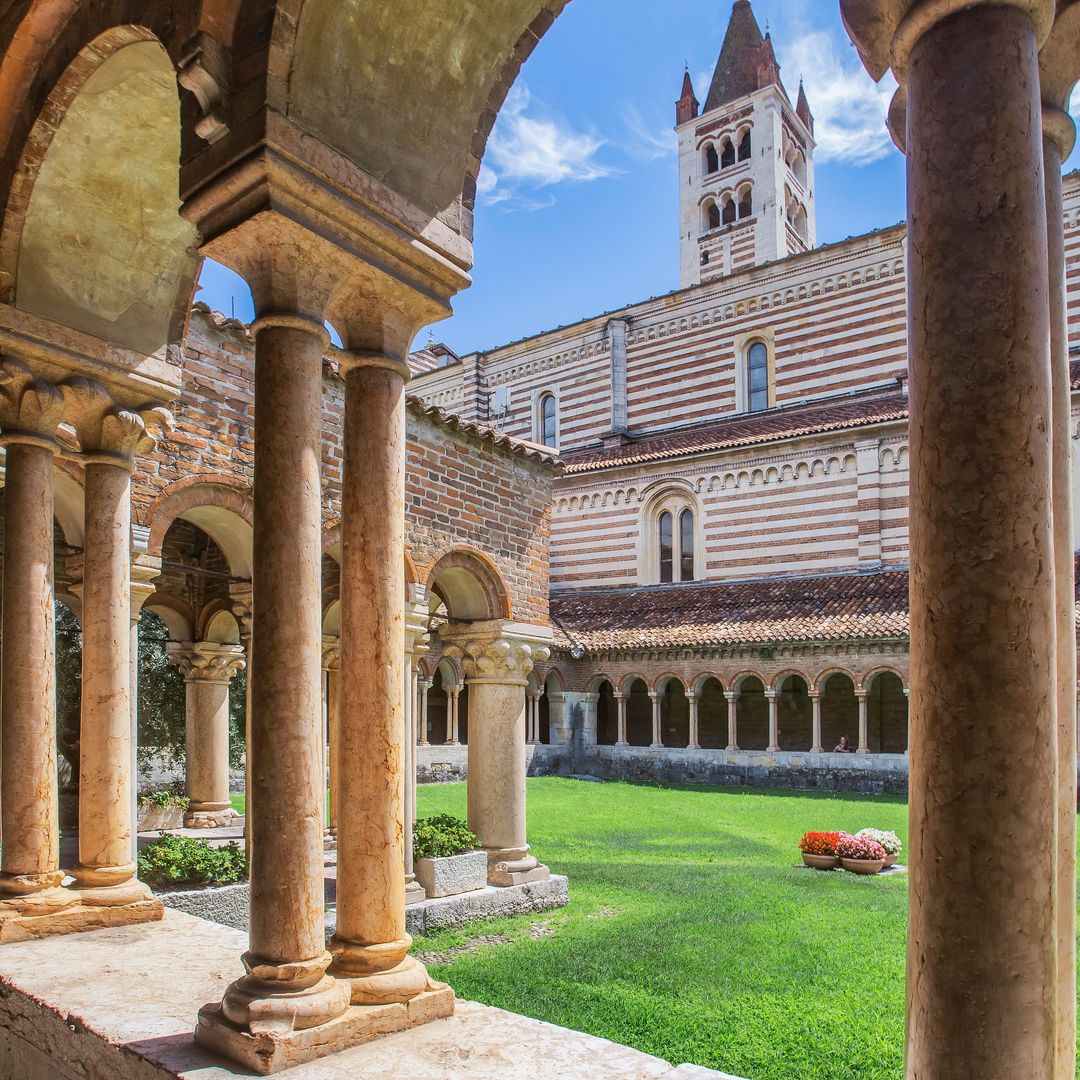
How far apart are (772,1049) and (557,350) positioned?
3107 centimetres

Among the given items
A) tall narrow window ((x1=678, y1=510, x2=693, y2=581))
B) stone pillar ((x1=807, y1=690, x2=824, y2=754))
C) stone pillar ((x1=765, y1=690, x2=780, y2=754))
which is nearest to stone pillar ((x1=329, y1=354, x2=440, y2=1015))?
stone pillar ((x1=807, y1=690, x2=824, y2=754))

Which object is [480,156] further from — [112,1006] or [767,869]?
[767,869]

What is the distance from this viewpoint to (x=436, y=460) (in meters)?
10.4

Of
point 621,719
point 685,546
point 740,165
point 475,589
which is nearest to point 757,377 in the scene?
point 685,546

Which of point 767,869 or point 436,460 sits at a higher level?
point 436,460

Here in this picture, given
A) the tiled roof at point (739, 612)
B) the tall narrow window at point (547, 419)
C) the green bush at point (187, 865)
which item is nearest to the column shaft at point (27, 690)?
the green bush at point (187, 865)

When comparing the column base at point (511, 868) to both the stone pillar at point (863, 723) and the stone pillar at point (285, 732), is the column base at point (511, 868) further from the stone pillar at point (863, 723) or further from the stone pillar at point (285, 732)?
the stone pillar at point (863, 723)

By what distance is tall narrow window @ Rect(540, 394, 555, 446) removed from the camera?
3553 cm

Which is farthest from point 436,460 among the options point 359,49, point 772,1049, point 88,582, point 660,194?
point 660,194

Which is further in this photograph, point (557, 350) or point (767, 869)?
point (557, 350)

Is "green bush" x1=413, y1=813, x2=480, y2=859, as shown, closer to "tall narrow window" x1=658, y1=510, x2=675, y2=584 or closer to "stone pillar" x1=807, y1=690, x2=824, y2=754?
"stone pillar" x1=807, y1=690, x2=824, y2=754

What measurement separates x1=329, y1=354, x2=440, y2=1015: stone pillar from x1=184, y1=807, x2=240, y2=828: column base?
10.8 metres

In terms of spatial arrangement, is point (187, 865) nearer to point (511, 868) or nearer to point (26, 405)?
point (511, 868)

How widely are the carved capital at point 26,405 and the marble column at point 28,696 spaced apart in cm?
1
